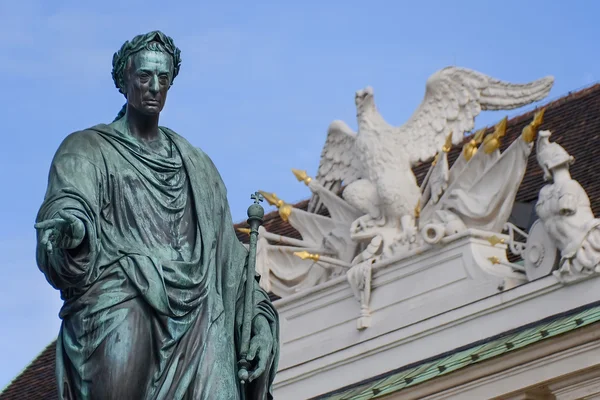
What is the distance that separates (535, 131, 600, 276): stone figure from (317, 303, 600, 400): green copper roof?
2.07 feet

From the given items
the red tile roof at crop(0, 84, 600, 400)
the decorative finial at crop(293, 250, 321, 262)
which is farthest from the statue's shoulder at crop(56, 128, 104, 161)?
the decorative finial at crop(293, 250, 321, 262)

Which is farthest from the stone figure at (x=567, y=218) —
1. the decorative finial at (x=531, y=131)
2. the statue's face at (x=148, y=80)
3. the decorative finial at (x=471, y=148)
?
the statue's face at (x=148, y=80)

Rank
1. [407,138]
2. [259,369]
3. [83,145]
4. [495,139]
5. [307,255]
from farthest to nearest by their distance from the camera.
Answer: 1. [307,255]
2. [407,138]
3. [495,139]
4. [83,145]
5. [259,369]

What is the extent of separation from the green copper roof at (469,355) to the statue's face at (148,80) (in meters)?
18.7

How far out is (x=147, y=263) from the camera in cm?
831

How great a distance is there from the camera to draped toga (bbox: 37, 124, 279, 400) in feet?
27.0

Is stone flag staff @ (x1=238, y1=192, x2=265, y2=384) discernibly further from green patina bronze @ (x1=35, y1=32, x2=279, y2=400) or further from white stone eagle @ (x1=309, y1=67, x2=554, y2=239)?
white stone eagle @ (x1=309, y1=67, x2=554, y2=239)

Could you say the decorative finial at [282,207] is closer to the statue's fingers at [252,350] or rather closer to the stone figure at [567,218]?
the stone figure at [567,218]

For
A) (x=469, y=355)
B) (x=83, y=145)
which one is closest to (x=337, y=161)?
(x=469, y=355)

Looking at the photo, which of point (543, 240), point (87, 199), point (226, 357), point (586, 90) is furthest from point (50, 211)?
point (586, 90)

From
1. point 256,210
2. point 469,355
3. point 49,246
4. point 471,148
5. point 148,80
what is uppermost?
point 471,148

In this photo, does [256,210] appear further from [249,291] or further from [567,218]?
[567,218]

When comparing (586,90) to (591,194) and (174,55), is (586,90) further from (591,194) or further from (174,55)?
(174,55)

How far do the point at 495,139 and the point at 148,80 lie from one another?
2185 centimetres
